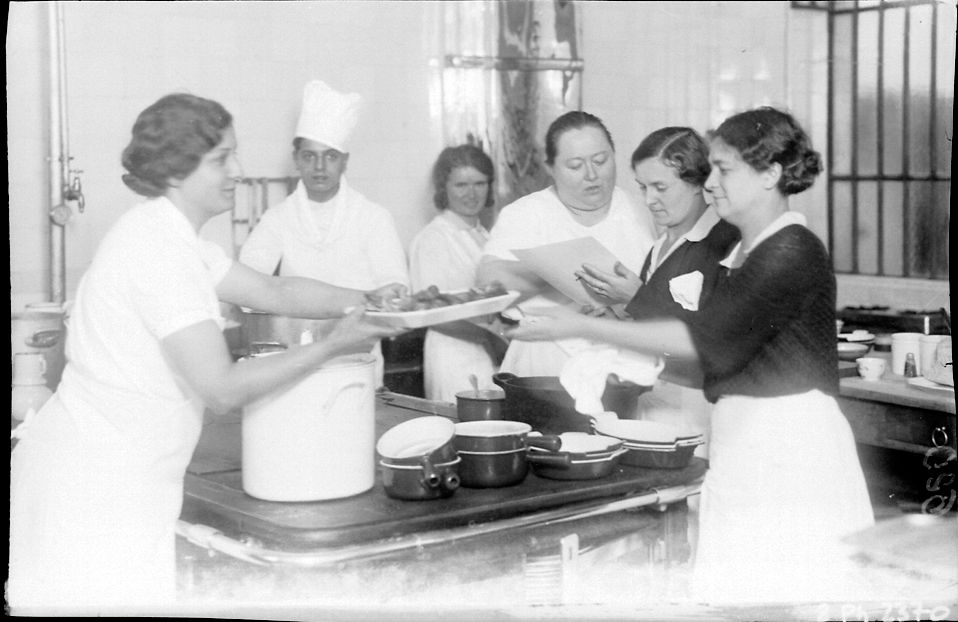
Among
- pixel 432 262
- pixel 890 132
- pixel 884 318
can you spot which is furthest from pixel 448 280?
pixel 890 132

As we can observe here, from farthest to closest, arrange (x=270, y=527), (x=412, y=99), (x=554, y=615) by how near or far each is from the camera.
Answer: (x=412, y=99), (x=554, y=615), (x=270, y=527)

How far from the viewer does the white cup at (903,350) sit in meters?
3.30

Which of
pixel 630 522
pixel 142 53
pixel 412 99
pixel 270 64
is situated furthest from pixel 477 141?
pixel 630 522

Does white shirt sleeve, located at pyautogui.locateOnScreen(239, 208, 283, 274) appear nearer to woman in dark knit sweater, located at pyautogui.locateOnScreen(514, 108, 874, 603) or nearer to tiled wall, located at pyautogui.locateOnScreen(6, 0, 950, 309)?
tiled wall, located at pyautogui.locateOnScreen(6, 0, 950, 309)

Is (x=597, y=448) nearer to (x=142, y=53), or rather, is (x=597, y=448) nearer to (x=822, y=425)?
(x=822, y=425)

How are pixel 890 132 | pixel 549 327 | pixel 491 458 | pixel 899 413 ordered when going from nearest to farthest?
pixel 491 458 < pixel 549 327 < pixel 899 413 < pixel 890 132

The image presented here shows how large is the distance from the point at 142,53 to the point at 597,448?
4.50ft

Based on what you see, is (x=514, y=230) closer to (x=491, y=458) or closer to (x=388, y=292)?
(x=388, y=292)

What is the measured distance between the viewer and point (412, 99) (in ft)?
9.62

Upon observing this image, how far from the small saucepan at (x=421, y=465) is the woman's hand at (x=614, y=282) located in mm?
660

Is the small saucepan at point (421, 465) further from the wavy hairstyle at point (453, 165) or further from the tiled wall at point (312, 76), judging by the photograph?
the wavy hairstyle at point (453, 165)

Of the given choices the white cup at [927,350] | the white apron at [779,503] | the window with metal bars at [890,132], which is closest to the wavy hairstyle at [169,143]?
the white apron at [779,503]

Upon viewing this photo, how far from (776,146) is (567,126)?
0.56 meters

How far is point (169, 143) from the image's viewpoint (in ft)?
7.37
